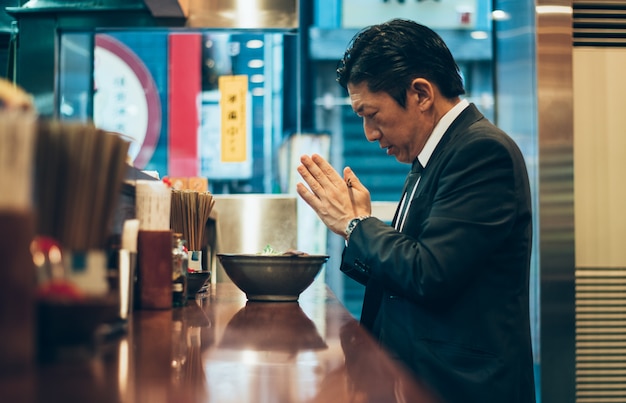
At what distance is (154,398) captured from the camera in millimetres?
715

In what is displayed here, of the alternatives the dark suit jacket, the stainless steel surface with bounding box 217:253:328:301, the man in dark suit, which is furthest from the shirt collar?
the stainless steel surface with bounding box 217:253:328:301

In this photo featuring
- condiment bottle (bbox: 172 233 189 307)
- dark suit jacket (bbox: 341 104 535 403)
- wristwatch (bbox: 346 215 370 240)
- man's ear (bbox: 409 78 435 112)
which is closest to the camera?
condiment bottle (bbox: 172 233 189 307)

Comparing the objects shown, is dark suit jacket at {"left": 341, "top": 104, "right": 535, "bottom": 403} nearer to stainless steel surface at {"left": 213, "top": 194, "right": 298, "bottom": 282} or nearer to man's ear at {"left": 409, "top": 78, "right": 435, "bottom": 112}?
man's ear at {"left": 409, "top": 78, "right": 435, "bottom": 112}

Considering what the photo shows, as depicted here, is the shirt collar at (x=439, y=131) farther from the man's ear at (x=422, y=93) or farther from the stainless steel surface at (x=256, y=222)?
the stainless steel surface at (x=256, y=222)

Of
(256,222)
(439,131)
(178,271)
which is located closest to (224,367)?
(178,271)

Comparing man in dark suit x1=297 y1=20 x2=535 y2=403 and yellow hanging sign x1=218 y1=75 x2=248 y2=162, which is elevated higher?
yellow hanging sign x1=218 y1=75 x2=248 y2=162

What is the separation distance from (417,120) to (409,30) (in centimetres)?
25

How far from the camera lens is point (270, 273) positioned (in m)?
2.04

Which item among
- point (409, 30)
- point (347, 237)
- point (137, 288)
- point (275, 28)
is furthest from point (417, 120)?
point (275, 28)

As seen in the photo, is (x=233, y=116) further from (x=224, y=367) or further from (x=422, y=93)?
(x=224, y=367)

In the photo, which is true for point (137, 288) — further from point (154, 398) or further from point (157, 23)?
point (157, 23)

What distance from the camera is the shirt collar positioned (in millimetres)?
2043

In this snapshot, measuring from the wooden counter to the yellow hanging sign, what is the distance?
2.37 metres

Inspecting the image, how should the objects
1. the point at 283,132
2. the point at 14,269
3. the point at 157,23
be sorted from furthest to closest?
the point at 283,132, the point at 157,23, the point at 14,269
